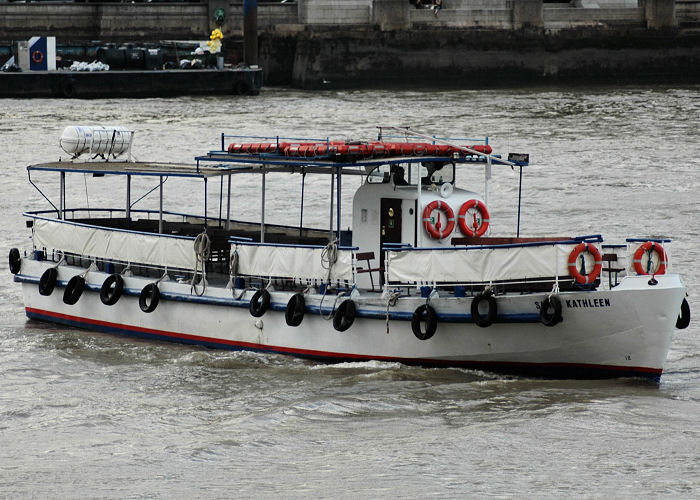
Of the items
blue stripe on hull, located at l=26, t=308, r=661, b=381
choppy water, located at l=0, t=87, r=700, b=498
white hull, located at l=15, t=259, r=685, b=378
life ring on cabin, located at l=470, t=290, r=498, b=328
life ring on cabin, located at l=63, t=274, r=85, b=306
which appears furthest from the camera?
life ring on cabin, located at l=63, t=274, r=85, b=306

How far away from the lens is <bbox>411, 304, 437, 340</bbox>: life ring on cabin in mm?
15398

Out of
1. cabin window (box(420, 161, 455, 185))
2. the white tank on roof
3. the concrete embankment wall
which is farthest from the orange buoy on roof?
the concrete embankment wall

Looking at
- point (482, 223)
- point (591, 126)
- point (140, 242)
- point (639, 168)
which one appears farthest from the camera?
point (591, 126)

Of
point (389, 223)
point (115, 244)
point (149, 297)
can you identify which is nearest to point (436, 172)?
point (389, 223)

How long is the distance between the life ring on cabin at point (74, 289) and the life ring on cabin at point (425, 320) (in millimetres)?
5372

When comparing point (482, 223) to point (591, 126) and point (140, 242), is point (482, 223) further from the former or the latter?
point (591, 126)

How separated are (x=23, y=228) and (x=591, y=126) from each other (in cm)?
2147

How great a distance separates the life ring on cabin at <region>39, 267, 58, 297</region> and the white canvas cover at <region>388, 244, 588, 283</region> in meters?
5.55

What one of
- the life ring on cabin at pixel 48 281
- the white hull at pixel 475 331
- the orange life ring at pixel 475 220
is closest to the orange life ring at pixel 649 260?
the white hull at pixel 475 331

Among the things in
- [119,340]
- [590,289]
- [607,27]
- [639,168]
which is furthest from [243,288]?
[607,27]

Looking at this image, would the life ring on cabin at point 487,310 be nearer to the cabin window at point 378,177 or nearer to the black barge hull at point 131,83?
the cabin window at point 378,177

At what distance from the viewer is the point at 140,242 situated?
→ 18203 millimetres

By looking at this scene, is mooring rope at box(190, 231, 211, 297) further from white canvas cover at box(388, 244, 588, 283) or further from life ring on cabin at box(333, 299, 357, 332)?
white canvas cover at box(388, 244, 588, 283)

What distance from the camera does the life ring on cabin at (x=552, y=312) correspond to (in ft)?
48.9
